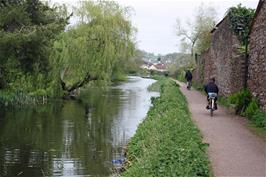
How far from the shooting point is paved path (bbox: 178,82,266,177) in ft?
30.2

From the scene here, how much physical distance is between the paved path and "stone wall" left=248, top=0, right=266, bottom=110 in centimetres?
142

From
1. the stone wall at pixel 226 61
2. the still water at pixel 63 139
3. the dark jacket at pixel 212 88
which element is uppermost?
the stone wall at pixel 226 61

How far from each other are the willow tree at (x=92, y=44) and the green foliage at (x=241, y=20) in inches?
624

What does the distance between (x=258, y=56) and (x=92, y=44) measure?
20631mm

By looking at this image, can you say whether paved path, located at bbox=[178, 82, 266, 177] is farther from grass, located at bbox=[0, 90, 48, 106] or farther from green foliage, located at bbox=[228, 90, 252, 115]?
grass, located at bbox=[0, 90, 48, 106]

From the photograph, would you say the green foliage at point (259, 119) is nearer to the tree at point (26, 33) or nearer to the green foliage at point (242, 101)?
the green foliage at point (242, 101)

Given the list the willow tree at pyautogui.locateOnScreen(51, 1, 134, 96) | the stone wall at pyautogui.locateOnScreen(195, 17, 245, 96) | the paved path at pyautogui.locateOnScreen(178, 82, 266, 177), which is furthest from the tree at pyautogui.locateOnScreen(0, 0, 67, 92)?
the paved path at pyautogui.locateOnScreen(178, 82, 266, 177)

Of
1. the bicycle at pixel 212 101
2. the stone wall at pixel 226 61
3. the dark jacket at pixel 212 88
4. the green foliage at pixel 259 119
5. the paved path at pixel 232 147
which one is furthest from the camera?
the stone wall at pixel 226 61

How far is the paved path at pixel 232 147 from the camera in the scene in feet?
30.2

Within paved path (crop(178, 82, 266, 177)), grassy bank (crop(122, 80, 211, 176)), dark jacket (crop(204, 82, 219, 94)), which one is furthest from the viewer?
dark jacket (crop(204, 82, 219, 94))

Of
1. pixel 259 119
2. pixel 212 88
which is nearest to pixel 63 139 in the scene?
pixel 212 88

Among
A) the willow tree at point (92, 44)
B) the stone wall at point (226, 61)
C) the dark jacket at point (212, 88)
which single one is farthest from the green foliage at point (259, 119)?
the willow tree at point (92, 44)

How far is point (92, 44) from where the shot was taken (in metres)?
37.2

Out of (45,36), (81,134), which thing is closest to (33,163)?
(81,134)
